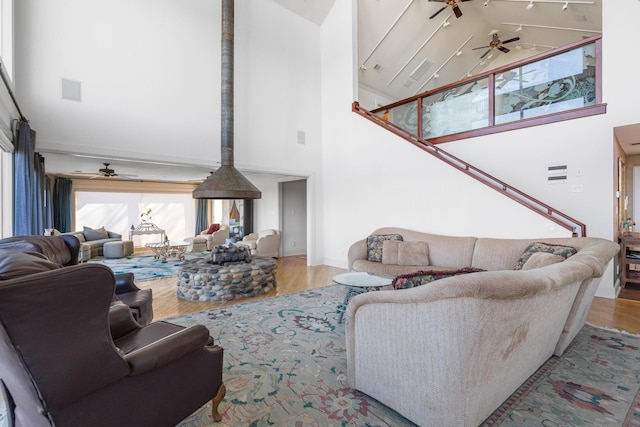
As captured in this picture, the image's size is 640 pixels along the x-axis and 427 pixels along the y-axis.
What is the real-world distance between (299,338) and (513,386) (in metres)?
1.69

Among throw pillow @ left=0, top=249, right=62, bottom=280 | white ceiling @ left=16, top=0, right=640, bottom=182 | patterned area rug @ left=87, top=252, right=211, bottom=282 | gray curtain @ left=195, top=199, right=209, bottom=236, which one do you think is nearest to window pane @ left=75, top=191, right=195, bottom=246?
gray curtain @ left=195, top=199, right=209, bottom=236

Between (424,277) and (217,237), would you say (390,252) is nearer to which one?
(424,277)

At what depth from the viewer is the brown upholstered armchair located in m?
0.94

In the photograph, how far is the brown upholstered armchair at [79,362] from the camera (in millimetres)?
938

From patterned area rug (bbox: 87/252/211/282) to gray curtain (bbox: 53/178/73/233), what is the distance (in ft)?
7.77

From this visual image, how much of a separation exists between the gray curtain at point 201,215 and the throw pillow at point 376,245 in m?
8.41

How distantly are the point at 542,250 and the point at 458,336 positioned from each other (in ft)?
9.27

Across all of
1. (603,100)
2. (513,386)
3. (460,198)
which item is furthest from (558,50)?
(513,386)

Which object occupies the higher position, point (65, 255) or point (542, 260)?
Result: point (65, 255)

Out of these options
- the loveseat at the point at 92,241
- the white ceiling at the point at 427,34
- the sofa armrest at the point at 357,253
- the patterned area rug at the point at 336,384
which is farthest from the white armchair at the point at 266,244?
the patterned area rug at the point at 336,384

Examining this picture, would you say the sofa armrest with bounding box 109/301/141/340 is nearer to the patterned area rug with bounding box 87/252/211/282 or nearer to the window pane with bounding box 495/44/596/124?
the patterned area rug with bounding box 87/252/211/282

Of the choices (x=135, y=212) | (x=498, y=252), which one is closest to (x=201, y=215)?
(x=135, y=212)

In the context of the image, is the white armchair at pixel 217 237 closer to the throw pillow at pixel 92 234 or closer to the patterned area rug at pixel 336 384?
the throw pillow at pixel 92 234

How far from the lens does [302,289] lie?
4.49 meters
